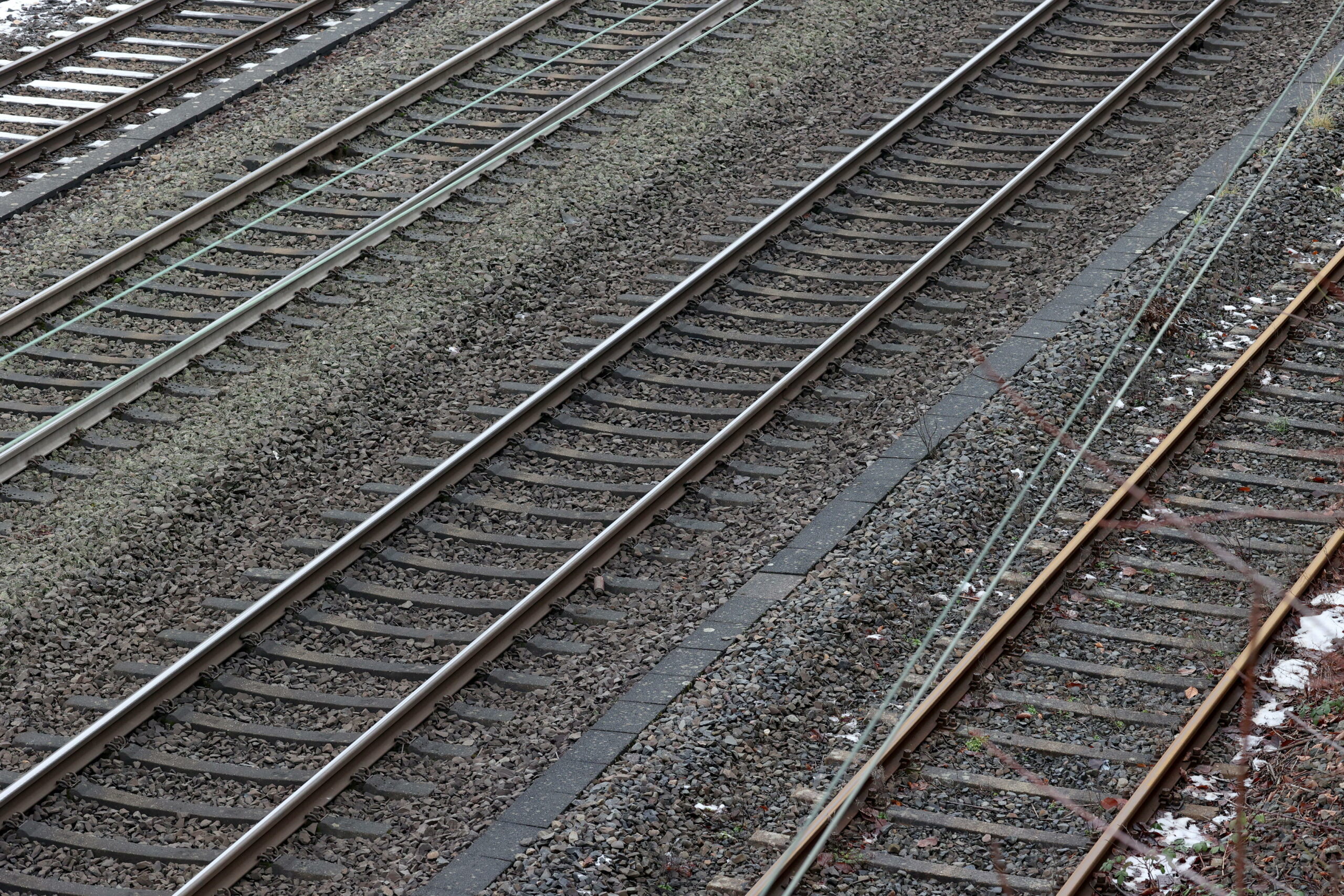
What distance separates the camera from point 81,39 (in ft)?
54.0

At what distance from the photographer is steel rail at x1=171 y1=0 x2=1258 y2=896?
311 inches

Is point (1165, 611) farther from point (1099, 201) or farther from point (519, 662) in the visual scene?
point (1099, 201)

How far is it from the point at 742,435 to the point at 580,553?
1.77 metres

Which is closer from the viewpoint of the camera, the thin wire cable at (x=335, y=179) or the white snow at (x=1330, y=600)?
the white snow at (x=1330, y=600)

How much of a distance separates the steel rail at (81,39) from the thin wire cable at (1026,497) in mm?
11498

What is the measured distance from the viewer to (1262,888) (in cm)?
692

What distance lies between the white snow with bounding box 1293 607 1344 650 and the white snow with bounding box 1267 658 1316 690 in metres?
0.13

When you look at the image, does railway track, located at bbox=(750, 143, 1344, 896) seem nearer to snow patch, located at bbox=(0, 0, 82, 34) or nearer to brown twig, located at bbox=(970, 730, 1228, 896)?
brown twig, located at bbox=(970, 730, 1228, 896)

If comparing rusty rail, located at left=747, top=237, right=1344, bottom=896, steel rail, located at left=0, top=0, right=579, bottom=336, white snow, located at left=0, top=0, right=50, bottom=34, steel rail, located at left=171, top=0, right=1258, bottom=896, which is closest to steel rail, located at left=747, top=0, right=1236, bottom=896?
rusty rail, located at left=747, top=237, right=1344, bottom=896

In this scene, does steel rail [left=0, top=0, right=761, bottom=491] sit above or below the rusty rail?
above

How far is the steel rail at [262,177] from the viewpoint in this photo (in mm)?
12117

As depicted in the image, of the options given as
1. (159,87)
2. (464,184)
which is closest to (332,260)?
(464,184)

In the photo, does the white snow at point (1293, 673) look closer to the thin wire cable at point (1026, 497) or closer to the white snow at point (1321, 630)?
the white snow at point (1321, 630)

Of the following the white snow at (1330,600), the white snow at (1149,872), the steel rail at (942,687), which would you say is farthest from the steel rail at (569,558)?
the white snow at (1330,600)
